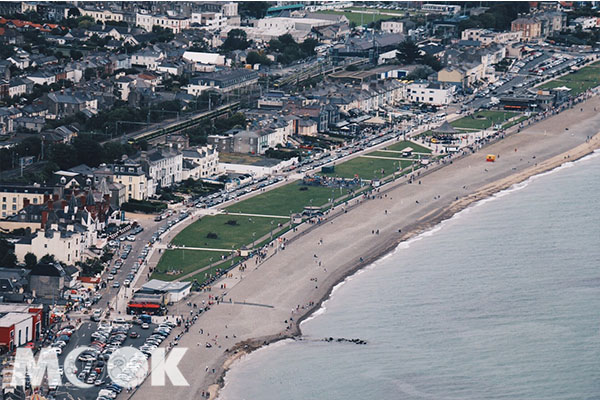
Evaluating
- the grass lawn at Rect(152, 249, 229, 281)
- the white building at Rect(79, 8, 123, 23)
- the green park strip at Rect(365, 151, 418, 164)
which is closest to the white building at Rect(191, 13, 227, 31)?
the white building at Rect(79, 8, 123, 23)

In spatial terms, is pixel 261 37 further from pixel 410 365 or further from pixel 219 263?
pixel 410 365

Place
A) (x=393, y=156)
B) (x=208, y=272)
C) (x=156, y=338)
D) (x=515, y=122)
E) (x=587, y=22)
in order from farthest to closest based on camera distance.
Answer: (x=587, y=22) < (x=515, y=122) < (x=393, y=156) < (x=208, y=272) < (x=156, y=338)

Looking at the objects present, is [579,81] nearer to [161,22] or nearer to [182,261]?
[161,22]

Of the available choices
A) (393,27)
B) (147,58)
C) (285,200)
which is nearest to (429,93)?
(147,58)

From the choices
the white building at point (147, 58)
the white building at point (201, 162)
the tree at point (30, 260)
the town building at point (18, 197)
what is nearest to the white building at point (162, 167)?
the white building at point (201, 162)

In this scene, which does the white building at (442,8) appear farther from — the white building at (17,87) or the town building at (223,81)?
the white building at (17,87)

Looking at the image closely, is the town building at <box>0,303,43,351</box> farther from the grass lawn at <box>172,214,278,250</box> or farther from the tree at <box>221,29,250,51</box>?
the tree at <box>221,29,250,51</box>
